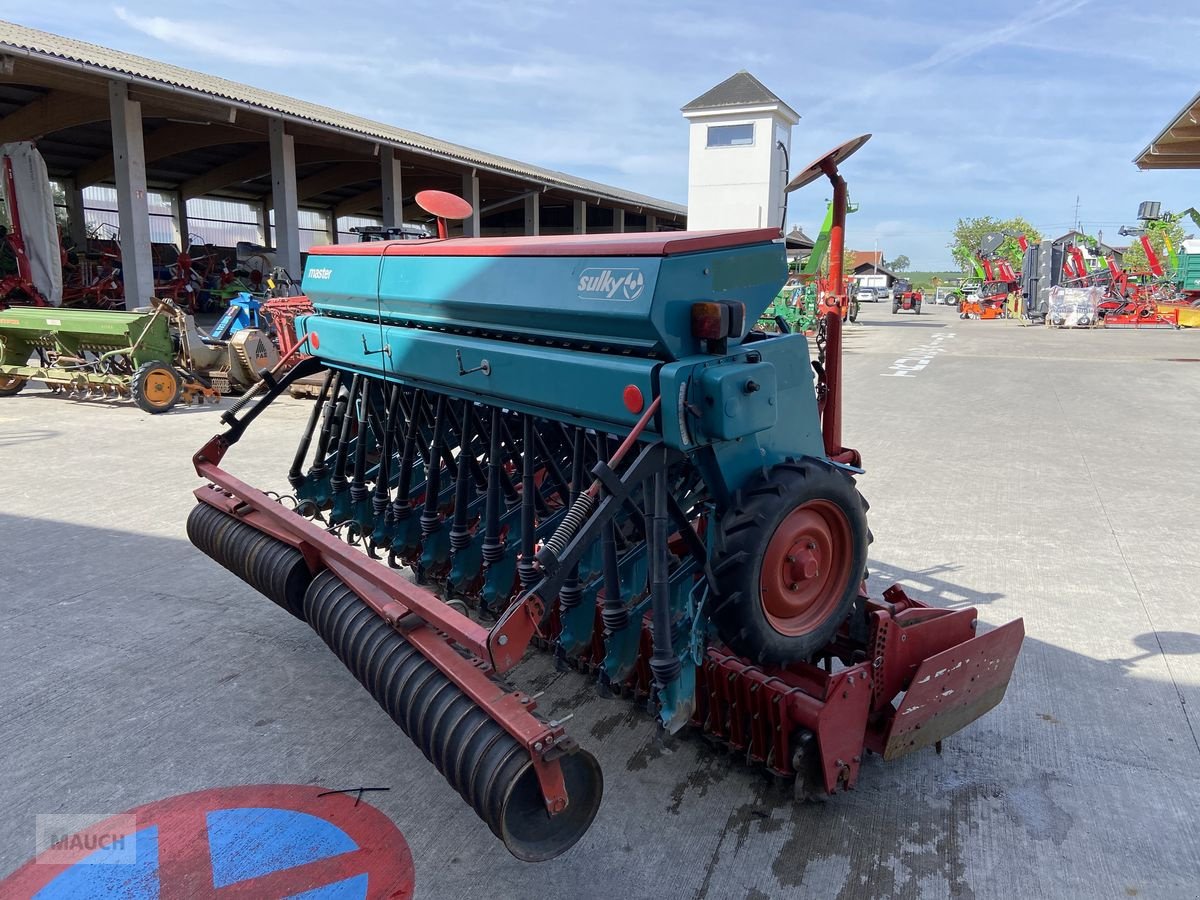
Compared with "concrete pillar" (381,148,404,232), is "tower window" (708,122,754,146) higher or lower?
higher

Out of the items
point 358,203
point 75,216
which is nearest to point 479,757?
point 75,216

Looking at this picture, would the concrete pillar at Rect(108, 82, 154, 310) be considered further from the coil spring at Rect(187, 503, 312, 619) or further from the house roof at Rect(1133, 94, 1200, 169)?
the house roof at Rect(1133, 94, 1200, 169)

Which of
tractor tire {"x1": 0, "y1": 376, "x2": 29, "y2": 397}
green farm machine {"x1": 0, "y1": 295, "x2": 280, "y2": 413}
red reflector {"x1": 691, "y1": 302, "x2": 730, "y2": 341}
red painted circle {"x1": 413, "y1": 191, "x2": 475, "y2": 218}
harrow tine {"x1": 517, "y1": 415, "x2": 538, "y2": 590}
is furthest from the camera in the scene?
tractor tire {"x1": 0, "y1": 376, "x2": 29, "y2": 397}

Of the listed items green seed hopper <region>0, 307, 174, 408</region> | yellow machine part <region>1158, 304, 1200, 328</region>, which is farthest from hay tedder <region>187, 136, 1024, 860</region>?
yellow machine part <region>1158, 304, 1200, 328</region>

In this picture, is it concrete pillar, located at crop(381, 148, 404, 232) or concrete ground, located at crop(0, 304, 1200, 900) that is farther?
concrete pillar, located at crop(381, 148, 404, 232)

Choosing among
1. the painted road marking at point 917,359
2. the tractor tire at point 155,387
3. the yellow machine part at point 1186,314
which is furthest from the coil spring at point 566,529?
the yellow machine part at point 1186,314

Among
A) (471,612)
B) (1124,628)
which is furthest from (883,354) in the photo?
(471,612)

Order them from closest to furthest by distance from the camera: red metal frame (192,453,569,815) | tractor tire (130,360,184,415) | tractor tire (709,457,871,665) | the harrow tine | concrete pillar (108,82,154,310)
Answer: red metal frame (192,453,569,815) < tractor tire (709,457,871,665) < the harrow tine < tractor tire (130,360,184,415) < concrete pillar (108,82,154,310)

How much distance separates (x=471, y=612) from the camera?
3.90m

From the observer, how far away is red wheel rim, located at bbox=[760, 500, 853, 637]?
98.2 inches

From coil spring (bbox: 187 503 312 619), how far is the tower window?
24787 millimetres

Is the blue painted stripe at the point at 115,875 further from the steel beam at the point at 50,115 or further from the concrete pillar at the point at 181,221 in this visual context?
the concrete pillar at the point at 181,221
